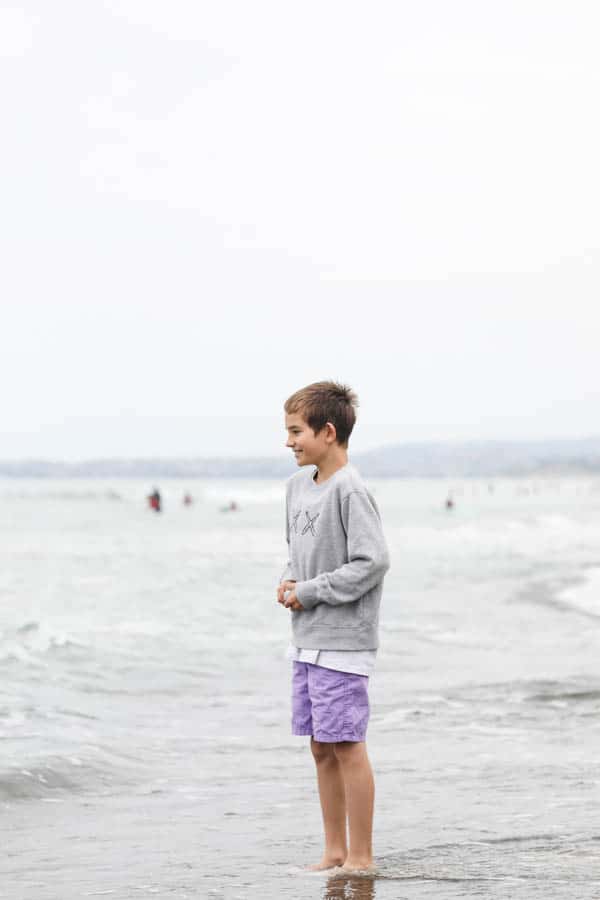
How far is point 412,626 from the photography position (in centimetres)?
1529

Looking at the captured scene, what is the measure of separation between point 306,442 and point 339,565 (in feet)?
1.44

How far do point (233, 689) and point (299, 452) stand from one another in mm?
6367

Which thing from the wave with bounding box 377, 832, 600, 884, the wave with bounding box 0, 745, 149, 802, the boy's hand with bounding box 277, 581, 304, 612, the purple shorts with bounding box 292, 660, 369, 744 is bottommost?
the wave with bounding box 377, 832, 600, 884

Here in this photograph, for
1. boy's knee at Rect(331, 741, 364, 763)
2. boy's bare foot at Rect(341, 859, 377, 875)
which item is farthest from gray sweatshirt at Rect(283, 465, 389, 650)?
boy's bare foot at Rect(341, 859, 377, 875)

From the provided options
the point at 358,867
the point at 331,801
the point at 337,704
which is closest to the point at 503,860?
Answer: the point at 358,867

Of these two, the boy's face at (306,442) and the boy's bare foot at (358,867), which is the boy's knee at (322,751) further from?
the boy's face at (306,442)

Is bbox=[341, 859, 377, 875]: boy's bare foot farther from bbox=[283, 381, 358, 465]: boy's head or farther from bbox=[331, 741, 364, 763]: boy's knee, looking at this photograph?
bbox=[283, 381, 358, 465]: boy's head

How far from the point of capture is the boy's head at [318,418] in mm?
4523

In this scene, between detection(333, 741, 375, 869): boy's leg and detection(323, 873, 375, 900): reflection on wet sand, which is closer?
detection(323, 873, 375, 900): reflection on wet sand

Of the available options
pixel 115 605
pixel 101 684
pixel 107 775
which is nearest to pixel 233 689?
pixel 101 684

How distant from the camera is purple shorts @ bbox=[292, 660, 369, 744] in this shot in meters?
4.45

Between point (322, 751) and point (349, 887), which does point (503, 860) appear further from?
point (322, 751)

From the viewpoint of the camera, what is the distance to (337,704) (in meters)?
4.45

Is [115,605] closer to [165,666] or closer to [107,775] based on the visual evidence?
[165,666]
